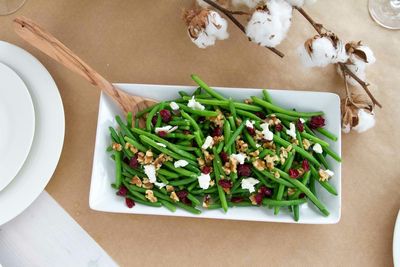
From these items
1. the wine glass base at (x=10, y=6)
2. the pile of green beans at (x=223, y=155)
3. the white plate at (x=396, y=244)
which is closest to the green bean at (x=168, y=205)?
the pile of green beans at (x=223, y=155)

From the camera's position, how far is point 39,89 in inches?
45.7

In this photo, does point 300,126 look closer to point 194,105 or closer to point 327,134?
point 327,134

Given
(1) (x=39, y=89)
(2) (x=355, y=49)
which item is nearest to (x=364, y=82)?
(2) (x=355, y=49)

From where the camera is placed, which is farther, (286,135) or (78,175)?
(78,175)

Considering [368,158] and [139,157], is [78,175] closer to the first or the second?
[139,157]

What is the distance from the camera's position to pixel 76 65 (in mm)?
1109

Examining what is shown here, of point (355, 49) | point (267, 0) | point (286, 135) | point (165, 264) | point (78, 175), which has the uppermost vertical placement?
point (267, 0)

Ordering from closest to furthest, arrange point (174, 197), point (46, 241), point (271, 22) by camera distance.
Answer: point (271, 22) → point (174, 197) → point (46, 241)

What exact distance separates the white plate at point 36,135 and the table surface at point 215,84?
0.18ft

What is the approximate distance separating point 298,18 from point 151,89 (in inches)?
14.4

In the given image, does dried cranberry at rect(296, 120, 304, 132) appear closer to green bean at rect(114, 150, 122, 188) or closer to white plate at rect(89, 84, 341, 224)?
white plate at rect(89, 84, 341, 224)

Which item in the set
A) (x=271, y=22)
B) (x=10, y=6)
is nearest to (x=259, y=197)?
(x=271, y=22)

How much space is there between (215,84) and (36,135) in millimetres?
405

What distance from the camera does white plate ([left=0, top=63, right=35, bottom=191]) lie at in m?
1.11
